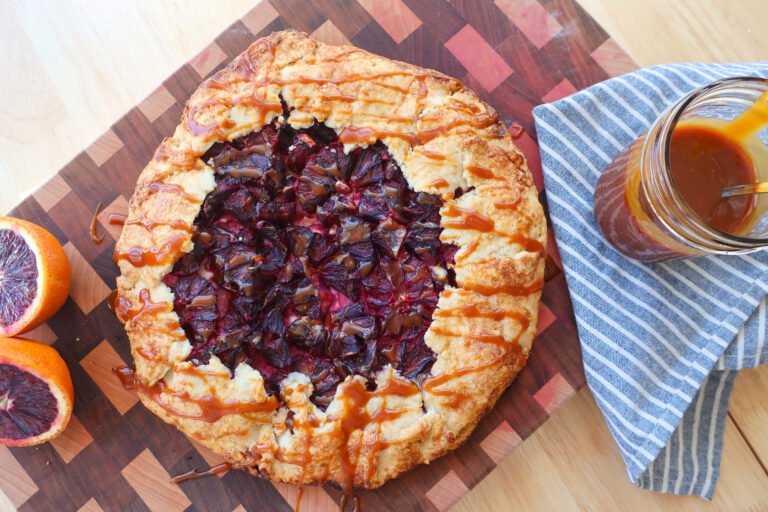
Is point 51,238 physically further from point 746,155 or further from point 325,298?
point 746,155

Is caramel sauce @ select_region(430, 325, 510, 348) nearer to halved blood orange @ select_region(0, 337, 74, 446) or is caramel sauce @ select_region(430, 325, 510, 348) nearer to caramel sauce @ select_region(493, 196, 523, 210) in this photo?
caramel sauce @ select_region(493, 196, 523, 210)

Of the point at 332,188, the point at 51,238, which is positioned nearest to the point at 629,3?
the point at 332,188

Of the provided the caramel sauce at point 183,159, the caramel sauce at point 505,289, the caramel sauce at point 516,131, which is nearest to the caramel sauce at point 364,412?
the caramel sauce at point 505,289

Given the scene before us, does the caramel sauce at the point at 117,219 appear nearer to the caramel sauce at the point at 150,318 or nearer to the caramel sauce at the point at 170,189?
the caramel sauce at the point at 170,189

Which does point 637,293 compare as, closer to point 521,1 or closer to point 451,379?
point 451,379

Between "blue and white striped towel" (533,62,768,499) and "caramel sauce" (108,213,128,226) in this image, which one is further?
"caramel sauce" (108,213,128,226)

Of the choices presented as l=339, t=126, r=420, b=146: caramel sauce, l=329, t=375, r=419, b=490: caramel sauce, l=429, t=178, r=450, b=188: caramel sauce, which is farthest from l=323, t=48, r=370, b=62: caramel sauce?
l=329, t=375, r=419, b=490: caramel sauce

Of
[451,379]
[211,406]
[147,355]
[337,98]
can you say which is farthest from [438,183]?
[147,355]
